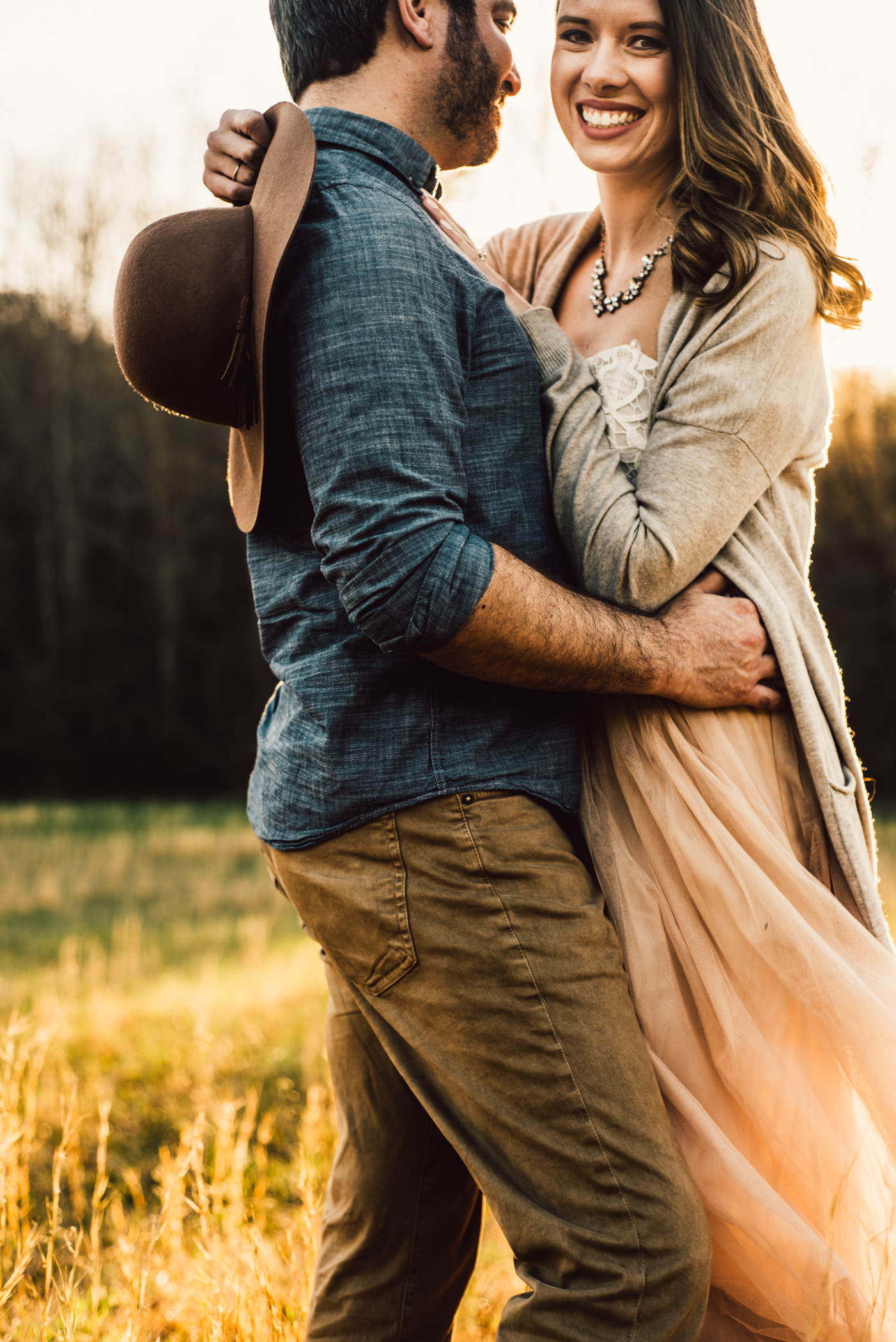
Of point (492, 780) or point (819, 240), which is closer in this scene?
point (492, 780)

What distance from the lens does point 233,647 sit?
23188 mm

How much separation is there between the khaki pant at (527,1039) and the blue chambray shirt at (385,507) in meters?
0.08

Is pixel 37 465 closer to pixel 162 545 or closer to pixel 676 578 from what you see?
pixel 162 545

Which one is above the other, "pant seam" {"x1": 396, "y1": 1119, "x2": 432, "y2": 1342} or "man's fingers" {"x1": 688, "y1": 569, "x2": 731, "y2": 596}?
"man's fingers" {"x1": 688, "y1": 569, "x2": 731, "y2": 596}

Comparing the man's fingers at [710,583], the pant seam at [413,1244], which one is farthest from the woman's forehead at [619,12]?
the pant seam at [413,1244]

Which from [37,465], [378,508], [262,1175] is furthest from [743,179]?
[37,465]

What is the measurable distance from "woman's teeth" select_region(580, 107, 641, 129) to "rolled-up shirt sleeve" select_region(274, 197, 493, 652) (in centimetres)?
69

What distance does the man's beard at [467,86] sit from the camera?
187 centimetres

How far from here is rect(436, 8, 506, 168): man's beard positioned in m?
1.87

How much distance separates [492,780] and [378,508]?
1.52 feet

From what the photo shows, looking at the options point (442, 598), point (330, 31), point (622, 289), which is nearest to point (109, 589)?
point (622, 289)

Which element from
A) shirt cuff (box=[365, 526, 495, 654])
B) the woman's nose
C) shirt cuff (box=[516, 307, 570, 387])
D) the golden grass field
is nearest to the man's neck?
the woman's nose

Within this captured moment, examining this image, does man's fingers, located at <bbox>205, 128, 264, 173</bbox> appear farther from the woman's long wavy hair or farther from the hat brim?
the woman's long wavy hair

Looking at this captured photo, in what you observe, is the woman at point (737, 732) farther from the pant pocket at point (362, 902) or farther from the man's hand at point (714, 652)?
the pant pocket at point (362, 902)
